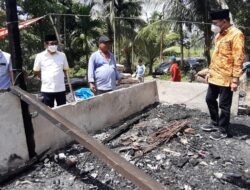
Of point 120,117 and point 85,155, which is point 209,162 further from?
point 120,117

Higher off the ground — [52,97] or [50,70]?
[50,70]

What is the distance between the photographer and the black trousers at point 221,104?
584 cm

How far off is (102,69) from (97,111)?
825 mm

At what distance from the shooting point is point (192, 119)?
694cm

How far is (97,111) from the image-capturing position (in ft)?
20.7

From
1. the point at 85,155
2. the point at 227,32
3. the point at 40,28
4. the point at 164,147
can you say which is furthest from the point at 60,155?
the point at 40,28

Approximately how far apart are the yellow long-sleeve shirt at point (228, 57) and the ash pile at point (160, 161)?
0.91 m

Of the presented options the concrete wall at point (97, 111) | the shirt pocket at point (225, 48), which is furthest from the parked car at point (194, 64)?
the shirt pocket at point (225, 48)

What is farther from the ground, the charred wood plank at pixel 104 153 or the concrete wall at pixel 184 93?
the charred wood plank at pixel 104 153

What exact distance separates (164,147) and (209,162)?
0.67 m

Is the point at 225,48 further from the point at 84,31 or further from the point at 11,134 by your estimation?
the point at 84,31

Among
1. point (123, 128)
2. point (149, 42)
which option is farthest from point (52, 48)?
point (149, 42)

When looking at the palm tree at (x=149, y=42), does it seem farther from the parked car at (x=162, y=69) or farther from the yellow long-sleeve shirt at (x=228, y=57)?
the yellow long-sleeve shirt at (x=228, y=57)

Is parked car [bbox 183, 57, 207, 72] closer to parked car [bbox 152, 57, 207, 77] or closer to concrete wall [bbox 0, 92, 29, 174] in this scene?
parked car [bbox 152, 57, 207, 77]
